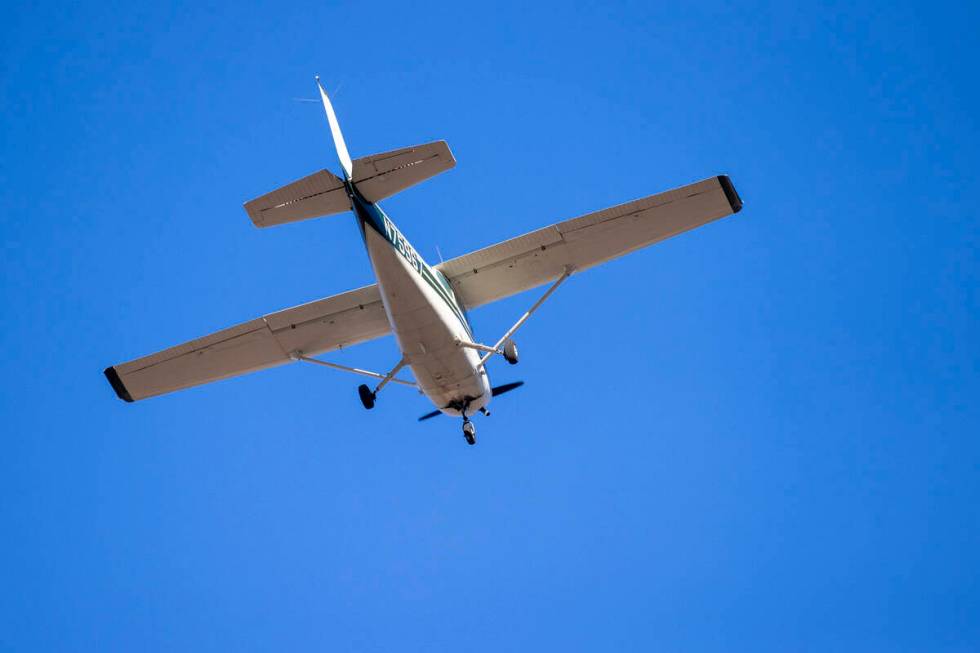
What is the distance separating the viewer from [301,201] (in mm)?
17688

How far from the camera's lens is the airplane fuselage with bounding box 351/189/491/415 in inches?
699

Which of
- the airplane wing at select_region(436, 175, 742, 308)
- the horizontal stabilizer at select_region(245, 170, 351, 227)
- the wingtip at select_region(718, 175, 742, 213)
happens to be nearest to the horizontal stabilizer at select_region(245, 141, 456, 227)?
the horizontal stabilizer at select_region(245, 170, 351, 227)

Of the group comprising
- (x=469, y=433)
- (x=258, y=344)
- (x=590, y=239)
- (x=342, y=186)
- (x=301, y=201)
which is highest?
(x=590, y=239)

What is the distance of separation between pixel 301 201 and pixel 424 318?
2778 millimetres

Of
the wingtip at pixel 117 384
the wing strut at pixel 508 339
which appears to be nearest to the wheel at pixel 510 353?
the wing strut at pixel 508 339

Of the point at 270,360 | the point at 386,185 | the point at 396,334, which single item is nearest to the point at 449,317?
the point at 396,334

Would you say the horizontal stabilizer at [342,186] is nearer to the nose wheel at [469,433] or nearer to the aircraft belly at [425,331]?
the aircraft belly at [425,331]

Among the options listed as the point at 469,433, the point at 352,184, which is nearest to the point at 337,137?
the point at 352,184

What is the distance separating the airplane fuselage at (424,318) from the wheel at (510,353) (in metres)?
0.69

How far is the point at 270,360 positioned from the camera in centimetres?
2141

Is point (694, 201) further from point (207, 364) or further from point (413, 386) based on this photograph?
point (207, 364)

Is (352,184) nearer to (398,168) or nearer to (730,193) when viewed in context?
(398,168)

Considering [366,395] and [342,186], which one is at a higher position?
[342,186]

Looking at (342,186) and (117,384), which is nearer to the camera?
(342,186)
